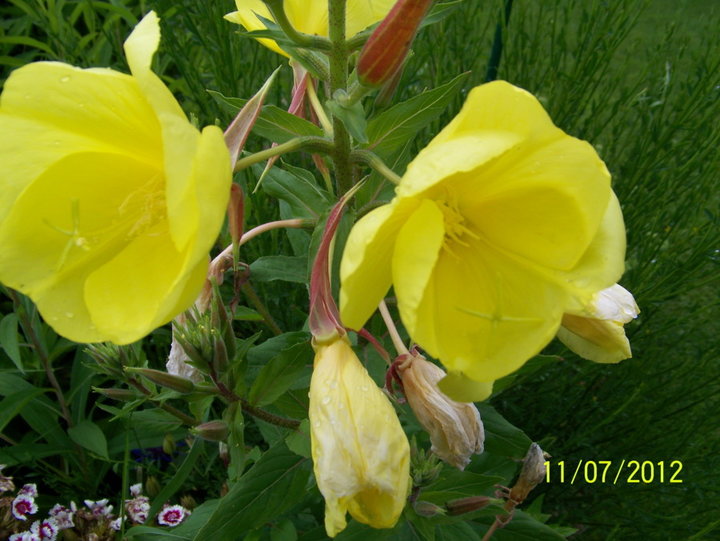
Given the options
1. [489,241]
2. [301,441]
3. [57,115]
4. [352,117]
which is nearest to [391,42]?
[352,117]

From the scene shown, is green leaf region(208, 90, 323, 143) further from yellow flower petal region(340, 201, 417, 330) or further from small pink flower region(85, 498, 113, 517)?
small pink flower region(85, 498, 113, 517)

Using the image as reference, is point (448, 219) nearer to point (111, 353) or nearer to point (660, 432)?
point (111, 353)

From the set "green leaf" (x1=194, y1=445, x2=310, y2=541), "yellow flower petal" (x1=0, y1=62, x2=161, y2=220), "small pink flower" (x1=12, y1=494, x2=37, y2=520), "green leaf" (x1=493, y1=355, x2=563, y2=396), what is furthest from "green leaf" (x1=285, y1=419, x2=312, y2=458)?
"small pink flower" (x1=12, y1=494, x2=37, y2=520)

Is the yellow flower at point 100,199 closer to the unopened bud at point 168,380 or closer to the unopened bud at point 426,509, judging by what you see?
the unopened bud at point 168,380

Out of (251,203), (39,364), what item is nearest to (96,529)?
(39,364)

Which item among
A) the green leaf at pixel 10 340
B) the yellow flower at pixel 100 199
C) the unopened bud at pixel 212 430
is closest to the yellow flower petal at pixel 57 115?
the yellow flower at pixel 100 199

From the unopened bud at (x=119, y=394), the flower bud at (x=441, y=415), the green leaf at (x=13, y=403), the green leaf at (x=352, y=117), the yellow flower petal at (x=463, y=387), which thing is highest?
the green leaf at (x=352, y=117)

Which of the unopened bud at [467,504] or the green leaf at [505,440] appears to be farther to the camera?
the green leaf at [505,440]
